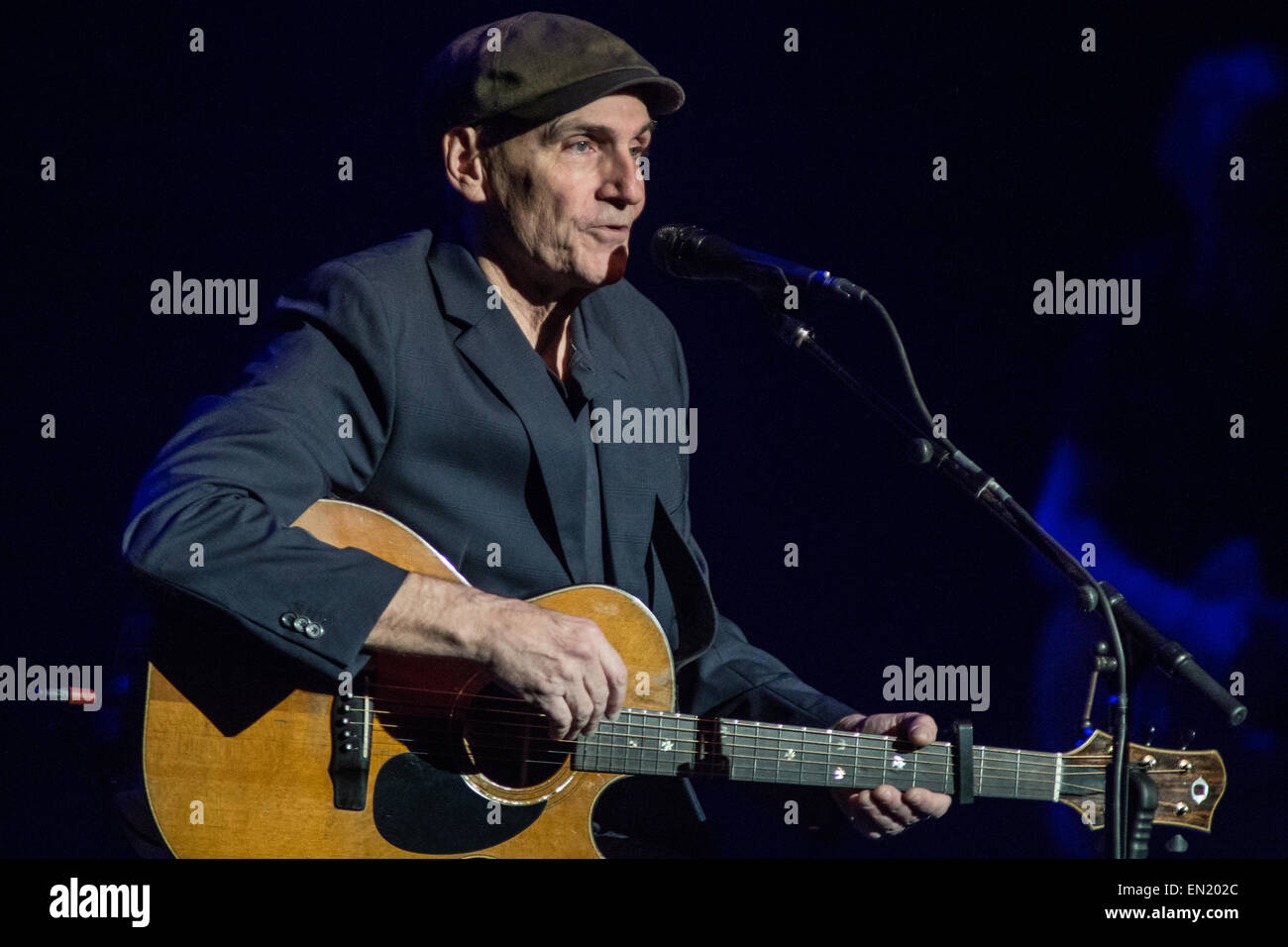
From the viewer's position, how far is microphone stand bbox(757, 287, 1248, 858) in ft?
7.36

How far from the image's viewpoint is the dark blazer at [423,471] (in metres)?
2.06

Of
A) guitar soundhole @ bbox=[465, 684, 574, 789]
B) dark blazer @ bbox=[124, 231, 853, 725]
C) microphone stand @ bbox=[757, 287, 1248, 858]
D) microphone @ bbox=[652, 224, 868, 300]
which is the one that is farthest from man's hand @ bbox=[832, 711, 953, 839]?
microphone @ bbox=[652, 224, 868, 300]

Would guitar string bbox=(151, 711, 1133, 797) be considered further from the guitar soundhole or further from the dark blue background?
the dark blue background

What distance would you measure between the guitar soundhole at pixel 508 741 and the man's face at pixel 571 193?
0.96m

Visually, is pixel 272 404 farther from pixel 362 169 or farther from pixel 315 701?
pixel 362 169

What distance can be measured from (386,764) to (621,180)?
4.34ft

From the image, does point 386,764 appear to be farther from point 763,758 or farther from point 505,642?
point 763,758

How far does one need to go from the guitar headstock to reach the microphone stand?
0.40 metres

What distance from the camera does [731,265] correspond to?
252 centimetres

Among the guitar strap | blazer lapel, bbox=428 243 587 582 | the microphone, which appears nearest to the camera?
the microphone
